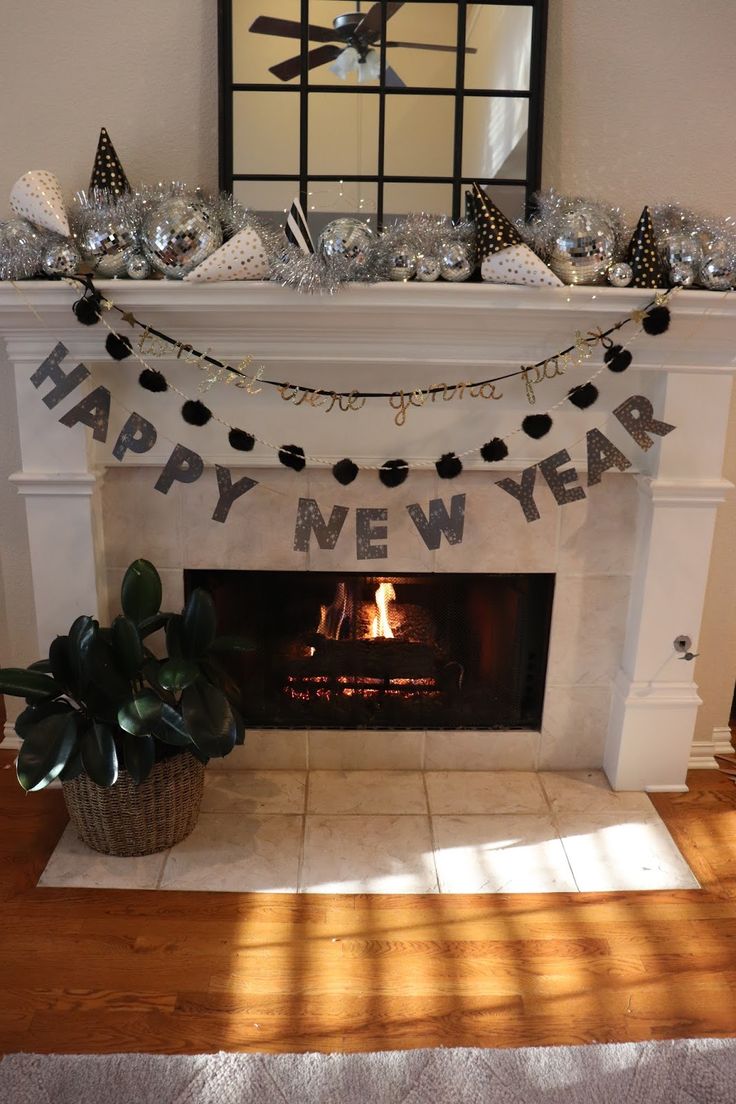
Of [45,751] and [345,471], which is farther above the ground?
[345,471]

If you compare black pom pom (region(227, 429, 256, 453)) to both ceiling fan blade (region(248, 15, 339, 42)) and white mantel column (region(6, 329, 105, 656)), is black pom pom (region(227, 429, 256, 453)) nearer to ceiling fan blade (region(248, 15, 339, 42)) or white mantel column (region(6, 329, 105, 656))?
white mantel column (region(6, 329, 105, 656))

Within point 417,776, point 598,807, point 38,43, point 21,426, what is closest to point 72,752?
point 21,426

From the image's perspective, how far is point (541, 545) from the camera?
254cm

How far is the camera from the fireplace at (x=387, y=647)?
2623mm

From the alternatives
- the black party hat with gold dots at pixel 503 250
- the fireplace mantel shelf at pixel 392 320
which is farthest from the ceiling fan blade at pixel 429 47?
the fireplace mantel shelf at pixel 392 320

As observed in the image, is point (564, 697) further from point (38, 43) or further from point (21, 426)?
point (38, 43)

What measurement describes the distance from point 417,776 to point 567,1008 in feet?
2.92

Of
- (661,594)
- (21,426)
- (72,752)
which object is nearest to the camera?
(72,752)

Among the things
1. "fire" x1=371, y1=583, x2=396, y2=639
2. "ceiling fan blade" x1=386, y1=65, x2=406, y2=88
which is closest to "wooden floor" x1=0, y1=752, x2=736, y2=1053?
"fire" x1=371, y1=583, x2=396, y2=639

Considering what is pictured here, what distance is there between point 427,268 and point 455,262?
6 centimetres

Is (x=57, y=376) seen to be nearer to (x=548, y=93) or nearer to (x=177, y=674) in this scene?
(x=177, y=674)

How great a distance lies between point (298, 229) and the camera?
6.73ft

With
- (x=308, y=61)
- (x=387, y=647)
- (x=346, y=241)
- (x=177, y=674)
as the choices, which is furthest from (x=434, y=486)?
(x=308, y=61)

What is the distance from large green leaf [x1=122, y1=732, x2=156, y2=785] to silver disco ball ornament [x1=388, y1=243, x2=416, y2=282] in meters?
1.19
